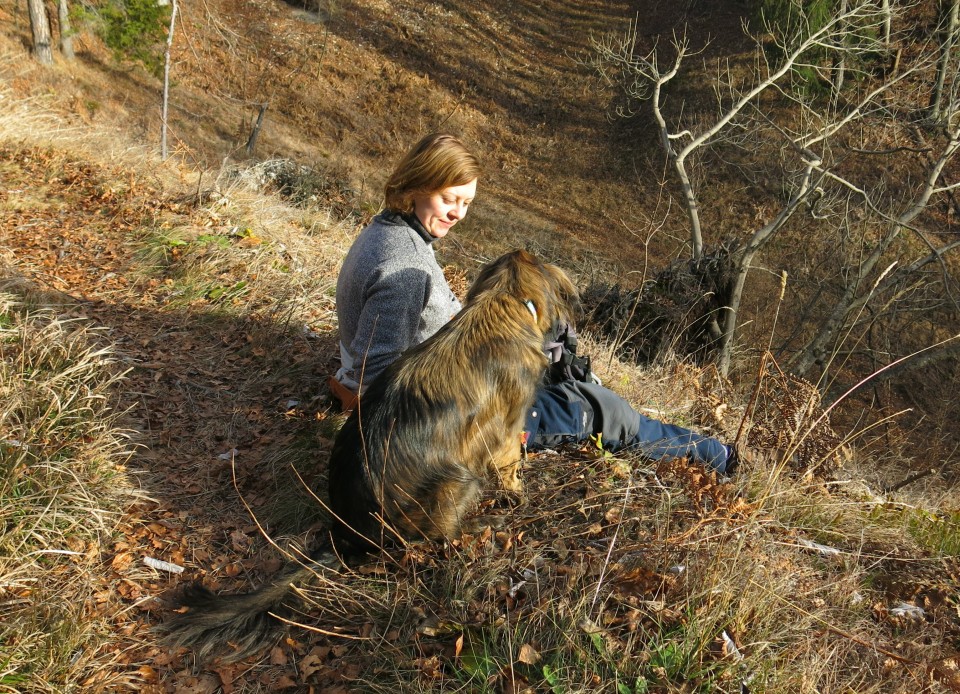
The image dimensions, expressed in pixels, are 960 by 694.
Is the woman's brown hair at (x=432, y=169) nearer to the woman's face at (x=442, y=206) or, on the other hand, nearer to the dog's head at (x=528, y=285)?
the woman's face at (x=442, y=206)

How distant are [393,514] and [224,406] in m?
1.99

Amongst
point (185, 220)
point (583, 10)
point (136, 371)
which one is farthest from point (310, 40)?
point (136, 371)

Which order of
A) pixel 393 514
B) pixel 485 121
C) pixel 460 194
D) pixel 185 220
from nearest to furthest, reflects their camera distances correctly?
pixel 393 514 → pixel 460 194 → pixel 185 220 → pixel 485 121

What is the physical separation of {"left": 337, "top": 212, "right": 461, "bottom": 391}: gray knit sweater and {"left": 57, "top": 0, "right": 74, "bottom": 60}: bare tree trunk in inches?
798

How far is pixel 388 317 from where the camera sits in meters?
3.28

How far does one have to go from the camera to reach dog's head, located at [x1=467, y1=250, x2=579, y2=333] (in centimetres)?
325

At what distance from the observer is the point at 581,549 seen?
9.75 ft

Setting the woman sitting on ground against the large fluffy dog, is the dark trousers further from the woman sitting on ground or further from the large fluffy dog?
the large fluffy dog

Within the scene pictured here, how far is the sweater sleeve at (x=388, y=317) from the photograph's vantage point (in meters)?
3.27

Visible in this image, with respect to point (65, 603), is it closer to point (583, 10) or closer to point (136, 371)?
point (136, 371)

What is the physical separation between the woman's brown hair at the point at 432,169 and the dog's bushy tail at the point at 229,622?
1.83 m

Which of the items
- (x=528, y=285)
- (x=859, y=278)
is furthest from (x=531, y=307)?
(x=859, y=278)

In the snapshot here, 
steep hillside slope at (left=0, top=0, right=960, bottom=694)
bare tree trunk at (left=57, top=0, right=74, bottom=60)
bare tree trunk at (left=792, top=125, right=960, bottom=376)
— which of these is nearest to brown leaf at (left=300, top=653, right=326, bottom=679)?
steep hillside slope at (left=0, top=0, right=960, bottom=694)

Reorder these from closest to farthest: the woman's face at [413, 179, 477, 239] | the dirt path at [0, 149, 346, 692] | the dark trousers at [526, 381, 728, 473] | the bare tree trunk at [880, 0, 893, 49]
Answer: the dirt path at [0, 149, 346, 692] < the woman's face at [413, 179, 477, 239] < the dark trousers at [526, 381, 728, 473] < the bare tree trunk at [880, 0, 893, 49]
